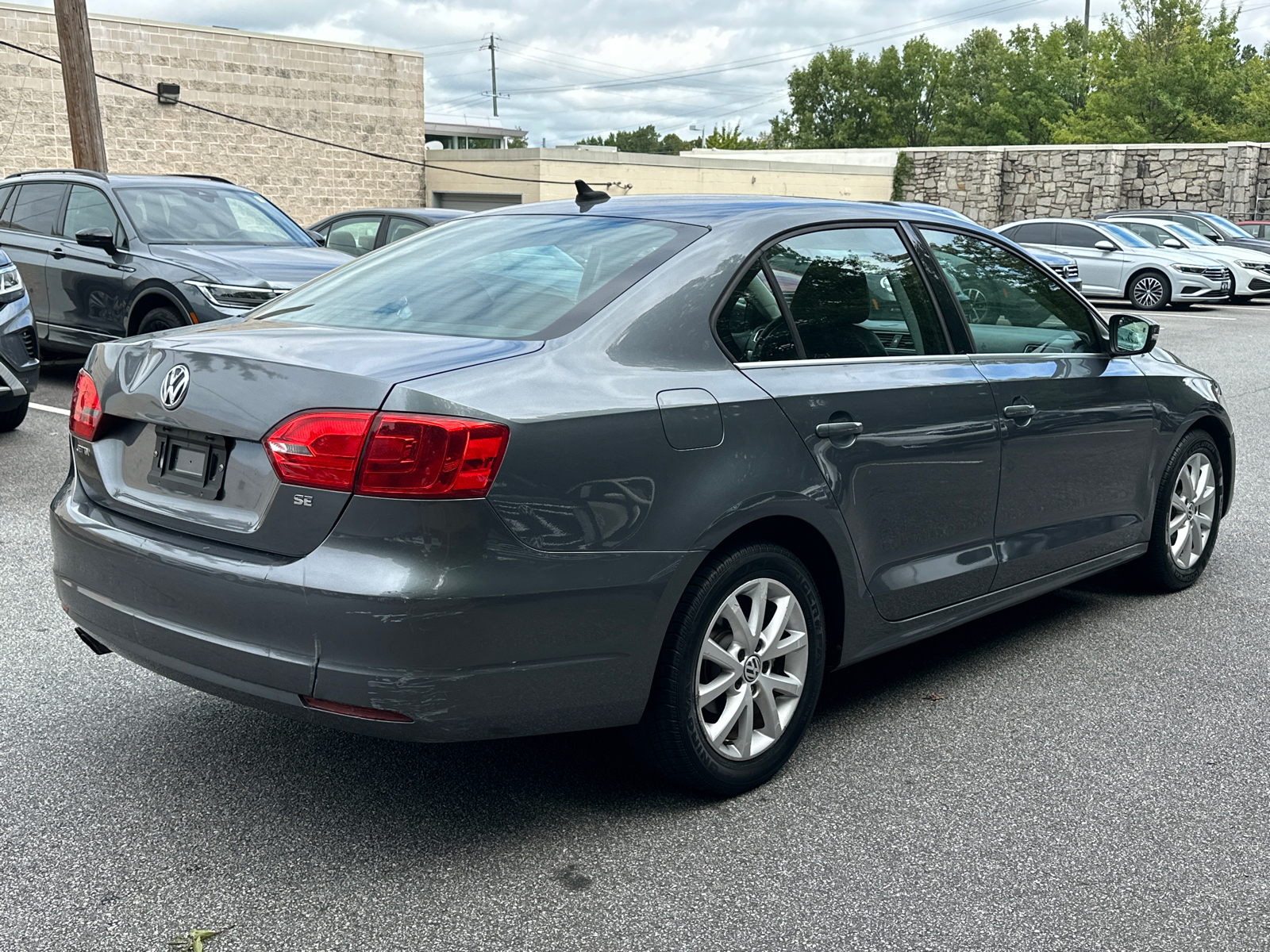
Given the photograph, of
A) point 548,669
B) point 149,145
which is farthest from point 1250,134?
point 548,669

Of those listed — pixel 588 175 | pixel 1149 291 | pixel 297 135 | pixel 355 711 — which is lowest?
pixel 1149 291

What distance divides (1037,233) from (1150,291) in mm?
2262

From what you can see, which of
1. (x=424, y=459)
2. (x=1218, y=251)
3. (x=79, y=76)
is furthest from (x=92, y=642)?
(x=1218, y=251)

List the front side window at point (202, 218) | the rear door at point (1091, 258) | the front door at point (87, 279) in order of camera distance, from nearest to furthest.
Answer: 1. the front door at point (87, 279)
2. the front side window at point (202, 218)
3. the rear door at point (1091, 258)

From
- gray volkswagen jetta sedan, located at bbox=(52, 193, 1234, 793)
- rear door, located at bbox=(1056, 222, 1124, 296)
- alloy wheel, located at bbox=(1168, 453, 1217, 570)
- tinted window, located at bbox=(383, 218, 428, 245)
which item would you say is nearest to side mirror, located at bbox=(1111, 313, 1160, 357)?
gray volkswagen jetta sedan, located at bbox=(52, 193, 1234, 793)

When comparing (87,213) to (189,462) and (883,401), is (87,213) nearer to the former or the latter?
(189,462)

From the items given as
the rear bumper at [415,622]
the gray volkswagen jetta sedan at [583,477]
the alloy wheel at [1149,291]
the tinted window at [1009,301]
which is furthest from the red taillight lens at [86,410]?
the alloy wheel at [1149,291]

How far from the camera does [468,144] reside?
73.3 m

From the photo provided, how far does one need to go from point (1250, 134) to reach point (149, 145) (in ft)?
125

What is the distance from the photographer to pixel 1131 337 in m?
4.95

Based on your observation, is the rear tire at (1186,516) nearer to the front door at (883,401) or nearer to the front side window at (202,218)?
the front door at (883,401)

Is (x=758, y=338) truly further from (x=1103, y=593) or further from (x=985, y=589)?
(x=1103, y=593)

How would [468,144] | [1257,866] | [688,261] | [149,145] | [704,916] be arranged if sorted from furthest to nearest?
[468,144] < [149,145] < [688,261] < [1257,866] < [704,916]

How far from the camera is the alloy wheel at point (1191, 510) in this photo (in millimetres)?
5383
